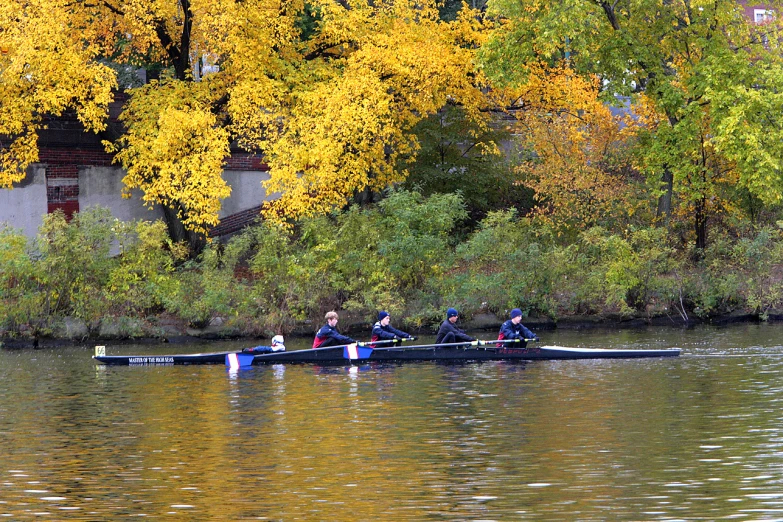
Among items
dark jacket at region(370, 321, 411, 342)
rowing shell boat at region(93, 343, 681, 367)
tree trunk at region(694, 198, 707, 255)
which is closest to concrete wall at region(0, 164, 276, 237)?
rowing shell boat at region(93, 343, 681, 367)

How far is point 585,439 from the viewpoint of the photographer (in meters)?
15.5

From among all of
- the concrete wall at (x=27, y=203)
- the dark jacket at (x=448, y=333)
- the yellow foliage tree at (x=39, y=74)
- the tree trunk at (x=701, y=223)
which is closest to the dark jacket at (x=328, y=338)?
the dark jacket at (x=448, y=333)

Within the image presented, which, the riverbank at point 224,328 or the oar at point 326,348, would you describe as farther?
the riverbank at point 224,328

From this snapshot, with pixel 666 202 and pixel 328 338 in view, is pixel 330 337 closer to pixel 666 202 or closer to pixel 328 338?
pixel 328 338

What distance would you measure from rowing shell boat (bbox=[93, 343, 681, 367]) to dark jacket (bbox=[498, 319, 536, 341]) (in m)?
0.39

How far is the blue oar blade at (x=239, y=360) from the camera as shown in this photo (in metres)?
26.9

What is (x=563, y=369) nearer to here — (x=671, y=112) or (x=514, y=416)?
(x=514, y=416)

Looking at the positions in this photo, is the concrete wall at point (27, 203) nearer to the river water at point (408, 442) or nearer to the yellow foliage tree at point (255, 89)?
the yellow foliage tree at point (255, 89)

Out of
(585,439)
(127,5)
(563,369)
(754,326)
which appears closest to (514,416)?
(585,439)

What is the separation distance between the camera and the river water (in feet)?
40.5

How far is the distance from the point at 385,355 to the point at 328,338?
4.97ft

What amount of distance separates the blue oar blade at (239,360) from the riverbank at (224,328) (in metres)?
7.26

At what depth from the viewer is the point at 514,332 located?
26672mm

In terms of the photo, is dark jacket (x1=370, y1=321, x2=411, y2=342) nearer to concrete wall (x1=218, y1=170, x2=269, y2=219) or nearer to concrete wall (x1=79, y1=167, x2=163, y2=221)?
concrete wall (x1=79, y1=167, x2=163, y2=221)
